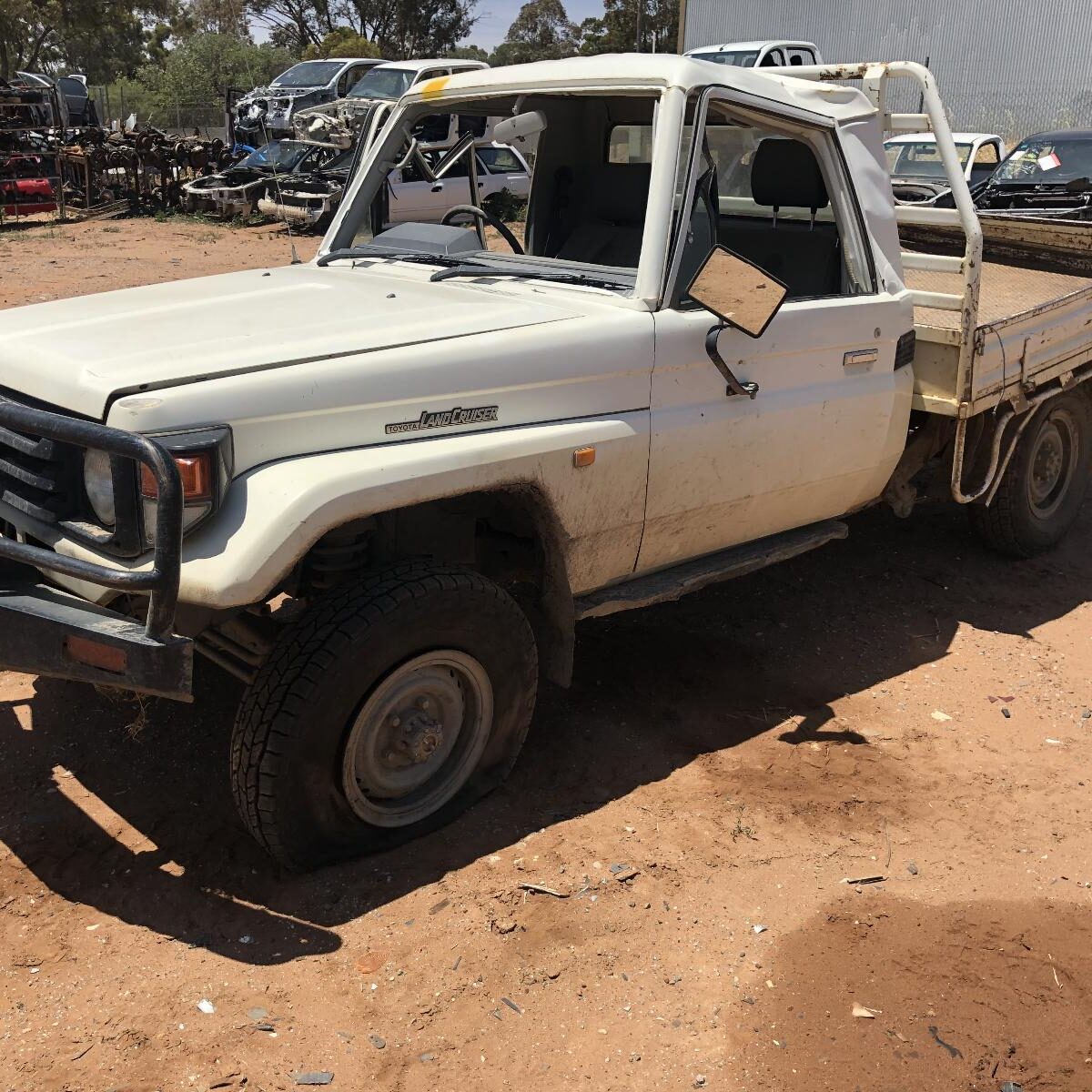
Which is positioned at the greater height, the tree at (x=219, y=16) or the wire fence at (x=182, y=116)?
the tree at (x=219, y=16)

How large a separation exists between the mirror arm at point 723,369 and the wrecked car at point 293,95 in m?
18.7

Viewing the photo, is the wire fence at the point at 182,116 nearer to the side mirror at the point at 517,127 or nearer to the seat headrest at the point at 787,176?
the side mirror at the point at 517,127

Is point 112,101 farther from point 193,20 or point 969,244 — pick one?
point 969,244

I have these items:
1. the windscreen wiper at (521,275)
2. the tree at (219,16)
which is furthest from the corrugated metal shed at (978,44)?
the tree at (219,16)

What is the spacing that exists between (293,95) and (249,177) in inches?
137

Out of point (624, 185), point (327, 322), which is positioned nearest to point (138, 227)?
point (624, 185)

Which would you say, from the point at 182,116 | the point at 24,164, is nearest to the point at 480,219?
the point at 24,164

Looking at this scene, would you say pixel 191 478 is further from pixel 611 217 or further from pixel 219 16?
pixel 219 16

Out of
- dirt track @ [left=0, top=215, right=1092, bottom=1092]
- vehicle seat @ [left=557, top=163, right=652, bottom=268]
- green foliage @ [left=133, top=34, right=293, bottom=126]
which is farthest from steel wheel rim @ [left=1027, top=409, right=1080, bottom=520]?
green foliage @ [left=133, top=34, right=293, bottom=126]

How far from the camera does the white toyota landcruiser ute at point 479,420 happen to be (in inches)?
112

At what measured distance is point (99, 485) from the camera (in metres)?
2.94

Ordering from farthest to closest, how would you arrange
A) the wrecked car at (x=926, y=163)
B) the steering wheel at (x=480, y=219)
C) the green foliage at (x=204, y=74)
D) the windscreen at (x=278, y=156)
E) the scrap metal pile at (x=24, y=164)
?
the green foliage at (x=204, y=74) < the scrap metal pile at (x=24, y=164) < the windscreen at (x=278, y=156) < the wrecked car at (x=926, y=163) < the steering wheel at (x=480, y=219)

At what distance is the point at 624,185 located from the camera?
4.89m

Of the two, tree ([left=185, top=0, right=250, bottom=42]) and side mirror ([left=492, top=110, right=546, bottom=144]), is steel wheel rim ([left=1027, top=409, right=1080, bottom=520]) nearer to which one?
side mirror ([left=492, top=110, right=546, bottom=144])
